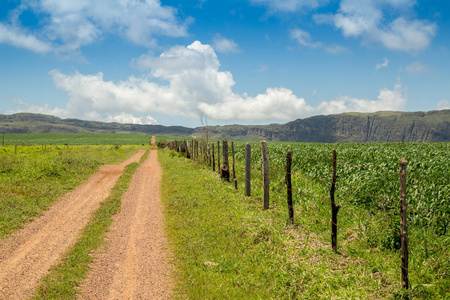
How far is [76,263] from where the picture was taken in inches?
285

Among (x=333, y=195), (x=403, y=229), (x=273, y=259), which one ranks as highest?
(x=333, y=195)

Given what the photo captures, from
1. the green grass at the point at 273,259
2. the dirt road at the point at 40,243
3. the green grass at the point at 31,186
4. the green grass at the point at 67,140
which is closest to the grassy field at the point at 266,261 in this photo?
the green grass at the point at 273,259

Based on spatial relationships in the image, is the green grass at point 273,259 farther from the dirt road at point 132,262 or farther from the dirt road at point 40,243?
the dirt road at point 40,243

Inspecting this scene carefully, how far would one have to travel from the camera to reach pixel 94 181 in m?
19.4

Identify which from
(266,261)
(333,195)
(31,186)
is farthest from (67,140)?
(333,195)

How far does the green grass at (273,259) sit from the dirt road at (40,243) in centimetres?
325

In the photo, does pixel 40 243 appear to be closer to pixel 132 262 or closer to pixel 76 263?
pixel 76 263

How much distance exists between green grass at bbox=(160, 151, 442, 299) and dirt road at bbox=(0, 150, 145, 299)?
3250 millimetres

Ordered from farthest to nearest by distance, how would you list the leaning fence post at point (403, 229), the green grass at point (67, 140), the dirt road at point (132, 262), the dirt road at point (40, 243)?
the green grass at point (67, 140) < the dirt road at point (40, 243) < the dirt road at point (132, 262) < the leaning fence post at point (403, 229)

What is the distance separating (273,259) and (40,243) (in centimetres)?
712

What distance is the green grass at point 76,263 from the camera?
19.2ft

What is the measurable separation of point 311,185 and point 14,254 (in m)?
12.4

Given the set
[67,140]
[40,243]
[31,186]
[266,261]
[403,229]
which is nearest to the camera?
[403,229]

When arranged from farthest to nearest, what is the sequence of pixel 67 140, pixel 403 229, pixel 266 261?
pixel 67 140 < pixel 266 261 < pixel 403 229
